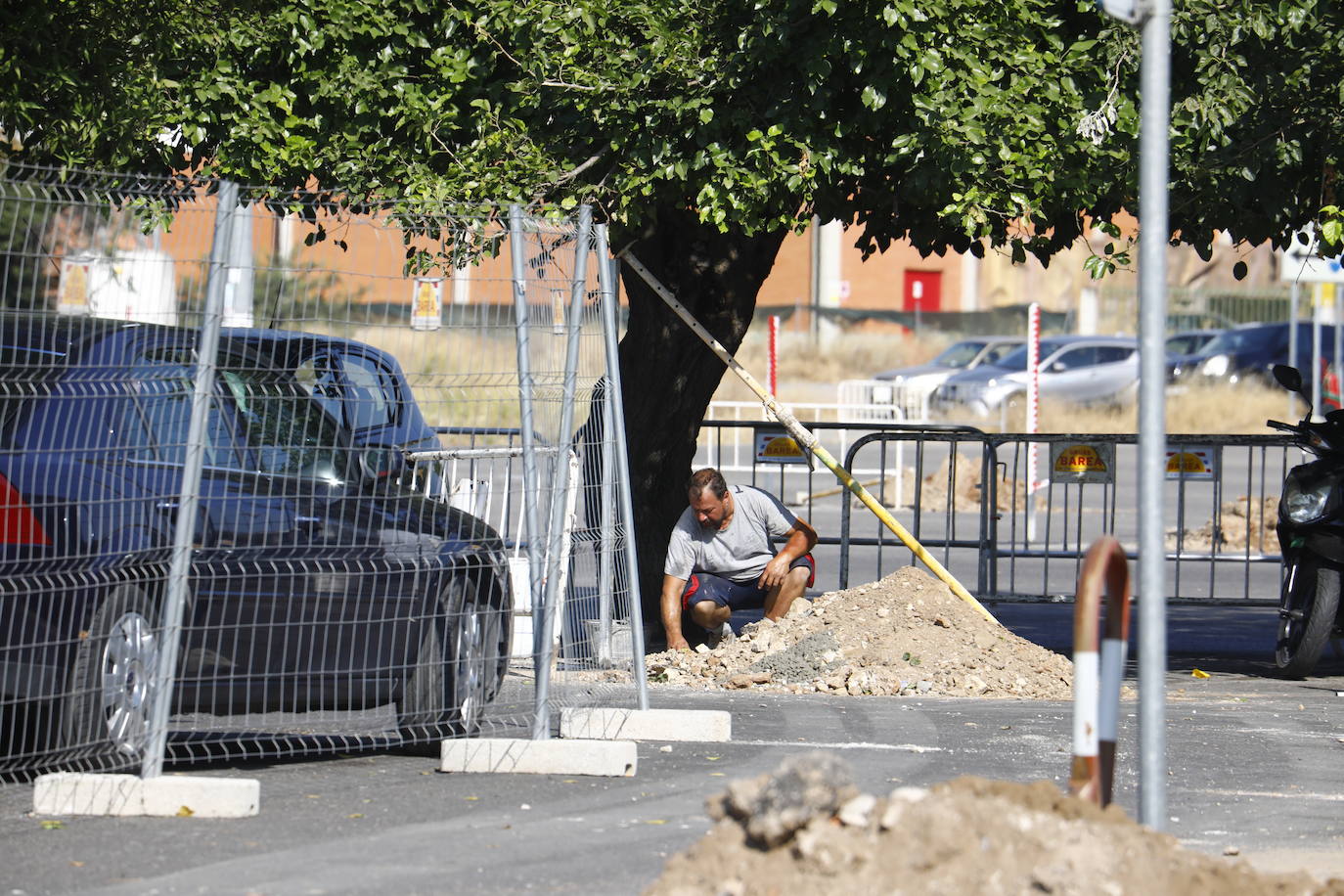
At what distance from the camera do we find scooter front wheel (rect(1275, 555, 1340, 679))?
32.1 ft

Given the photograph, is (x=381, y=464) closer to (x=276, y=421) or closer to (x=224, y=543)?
(x=276, y=421)

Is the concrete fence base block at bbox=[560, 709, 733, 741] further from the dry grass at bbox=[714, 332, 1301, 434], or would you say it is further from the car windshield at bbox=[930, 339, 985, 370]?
A: the car windshield at bbox=[930, 339, 985, 370]

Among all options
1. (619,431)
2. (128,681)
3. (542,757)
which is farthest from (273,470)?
(619,431)

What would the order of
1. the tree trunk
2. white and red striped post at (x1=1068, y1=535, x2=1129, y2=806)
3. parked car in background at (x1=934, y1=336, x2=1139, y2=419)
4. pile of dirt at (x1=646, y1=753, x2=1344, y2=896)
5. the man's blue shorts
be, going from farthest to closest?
parked car in background at (x1=934, y1=336, x2=1139, y2=419)
the tree trunk
the man's blue shorts
white and red striped post at (x1=1068, y1=535, x2=1129, y2=806)
pile of dirt at (x1=646, y1=753, x2=1344, y2=896)

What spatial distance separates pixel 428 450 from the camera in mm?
7164

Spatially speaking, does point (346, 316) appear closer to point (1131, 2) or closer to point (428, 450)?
point (428, 450)

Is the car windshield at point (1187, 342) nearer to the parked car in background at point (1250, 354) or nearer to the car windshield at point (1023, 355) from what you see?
the parked car in background at point (1250, 354)

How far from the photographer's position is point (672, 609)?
1031 centimetres

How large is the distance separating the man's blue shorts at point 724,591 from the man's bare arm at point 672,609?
0.12m

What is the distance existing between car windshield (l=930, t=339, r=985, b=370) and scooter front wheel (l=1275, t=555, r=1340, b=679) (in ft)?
87.5

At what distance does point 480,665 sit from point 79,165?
370cm

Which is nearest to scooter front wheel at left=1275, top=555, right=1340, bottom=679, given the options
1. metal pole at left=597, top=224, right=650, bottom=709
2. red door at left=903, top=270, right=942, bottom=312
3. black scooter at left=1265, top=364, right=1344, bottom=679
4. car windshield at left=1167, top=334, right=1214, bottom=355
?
black scooter at left=1265, top=364, right=1344, bottom=679

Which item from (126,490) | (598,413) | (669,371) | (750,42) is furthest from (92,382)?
(669,371)

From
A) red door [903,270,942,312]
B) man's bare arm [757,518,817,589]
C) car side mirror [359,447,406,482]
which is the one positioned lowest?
man's bare arm [757,518,817,589]
